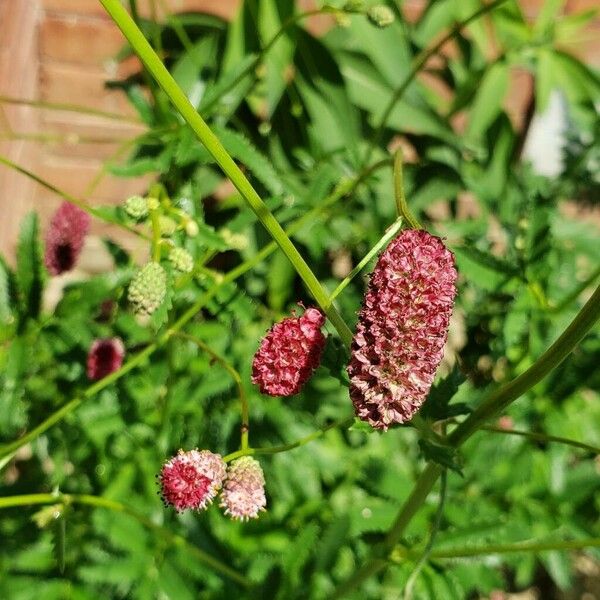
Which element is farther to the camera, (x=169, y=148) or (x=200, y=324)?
(x=200, y=324)

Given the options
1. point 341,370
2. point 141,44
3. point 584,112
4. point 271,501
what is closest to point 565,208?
point 584,112

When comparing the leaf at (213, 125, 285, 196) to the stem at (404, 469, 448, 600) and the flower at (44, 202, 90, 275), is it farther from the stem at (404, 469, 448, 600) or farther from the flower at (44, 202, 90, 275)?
the stem at (404, 469, 448, 600)

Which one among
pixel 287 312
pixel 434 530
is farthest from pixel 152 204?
pixel 287 312

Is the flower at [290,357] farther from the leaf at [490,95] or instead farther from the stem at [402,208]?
the leaf at [490,95]

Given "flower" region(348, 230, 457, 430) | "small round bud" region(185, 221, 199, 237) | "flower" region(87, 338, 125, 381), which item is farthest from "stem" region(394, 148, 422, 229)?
"flower" region(87, 338, 125, 381)

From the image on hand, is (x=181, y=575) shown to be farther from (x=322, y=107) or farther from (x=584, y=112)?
(x=584, y=112)

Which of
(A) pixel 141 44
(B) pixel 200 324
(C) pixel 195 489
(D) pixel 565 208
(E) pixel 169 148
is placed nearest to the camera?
(A) pixel 141 44
